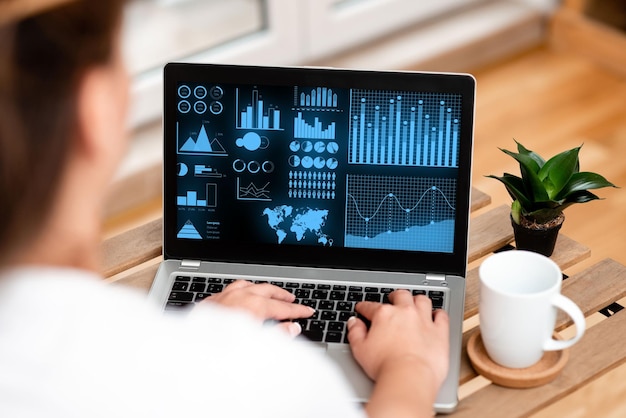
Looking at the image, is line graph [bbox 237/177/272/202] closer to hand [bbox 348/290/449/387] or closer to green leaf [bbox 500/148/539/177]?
hand [bbox 348/290/449/387]

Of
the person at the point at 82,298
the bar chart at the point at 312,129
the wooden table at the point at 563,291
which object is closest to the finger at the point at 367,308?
the wooden table at the point at 563,291

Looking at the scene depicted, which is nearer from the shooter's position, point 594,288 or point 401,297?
point 401,297

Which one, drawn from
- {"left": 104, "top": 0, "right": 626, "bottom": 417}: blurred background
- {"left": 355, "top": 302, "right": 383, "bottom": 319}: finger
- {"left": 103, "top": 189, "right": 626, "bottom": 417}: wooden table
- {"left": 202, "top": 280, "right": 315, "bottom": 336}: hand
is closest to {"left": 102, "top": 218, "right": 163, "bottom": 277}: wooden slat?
{"left": 103, "top": 189, "right": 626, "bottom": 417}: wooden table

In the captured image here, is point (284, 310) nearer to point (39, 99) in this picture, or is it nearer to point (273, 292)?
point (273, 292)

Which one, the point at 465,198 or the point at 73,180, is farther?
the point at 465,198

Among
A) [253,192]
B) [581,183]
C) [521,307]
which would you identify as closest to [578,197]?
[581,183]

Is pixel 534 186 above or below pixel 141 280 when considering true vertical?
above

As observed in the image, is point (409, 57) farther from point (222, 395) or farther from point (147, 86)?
point (222, 395)

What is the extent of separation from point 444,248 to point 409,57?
1897mm

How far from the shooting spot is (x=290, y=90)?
1.26m

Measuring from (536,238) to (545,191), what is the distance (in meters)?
0.07

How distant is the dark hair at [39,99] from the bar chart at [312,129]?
0.61 m

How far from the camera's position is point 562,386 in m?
1.09

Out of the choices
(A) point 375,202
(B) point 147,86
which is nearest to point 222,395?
(A) point 375,202
